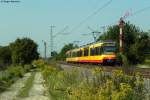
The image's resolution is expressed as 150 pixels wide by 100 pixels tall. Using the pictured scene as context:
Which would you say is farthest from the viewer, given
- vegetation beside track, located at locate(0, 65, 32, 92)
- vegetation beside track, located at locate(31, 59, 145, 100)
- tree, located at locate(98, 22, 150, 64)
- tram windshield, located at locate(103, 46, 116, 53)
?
tree, located at locate(98, 22, 150, 64)

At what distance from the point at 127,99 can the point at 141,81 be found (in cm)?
97

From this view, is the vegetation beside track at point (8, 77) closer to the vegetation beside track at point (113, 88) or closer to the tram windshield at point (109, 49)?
the tram windshield at point (109, 49)

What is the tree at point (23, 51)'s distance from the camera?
8150 cm

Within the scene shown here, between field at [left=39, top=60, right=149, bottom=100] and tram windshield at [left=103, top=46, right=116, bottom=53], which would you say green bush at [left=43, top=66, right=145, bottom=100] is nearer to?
field at [left=39, top=60, right=149, bottom=100]

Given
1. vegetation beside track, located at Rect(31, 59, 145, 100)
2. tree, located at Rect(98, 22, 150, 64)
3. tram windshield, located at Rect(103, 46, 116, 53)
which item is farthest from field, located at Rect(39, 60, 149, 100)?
tree, located at Rect(98, 22, 150, 64)

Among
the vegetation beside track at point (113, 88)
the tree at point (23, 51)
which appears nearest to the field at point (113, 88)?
the vegetation beside track at point (113, 88)

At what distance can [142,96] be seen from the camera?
11586mm

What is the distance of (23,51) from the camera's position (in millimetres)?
81875

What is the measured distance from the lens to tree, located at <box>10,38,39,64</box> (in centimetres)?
8150

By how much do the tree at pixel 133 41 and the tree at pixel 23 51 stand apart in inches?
493

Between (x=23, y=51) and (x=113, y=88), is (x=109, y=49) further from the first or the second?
(x=113, y=88)

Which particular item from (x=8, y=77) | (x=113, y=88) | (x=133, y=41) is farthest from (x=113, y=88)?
(x=133, y=41)

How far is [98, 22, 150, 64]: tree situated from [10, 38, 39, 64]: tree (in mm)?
12530

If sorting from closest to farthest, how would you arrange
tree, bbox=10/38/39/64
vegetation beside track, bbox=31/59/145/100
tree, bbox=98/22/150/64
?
1. vegetation beside track, bbox=31/59/145/100
2. tree, bbox=98/22/150/64
3. tree, bbox=10/38/39/64
